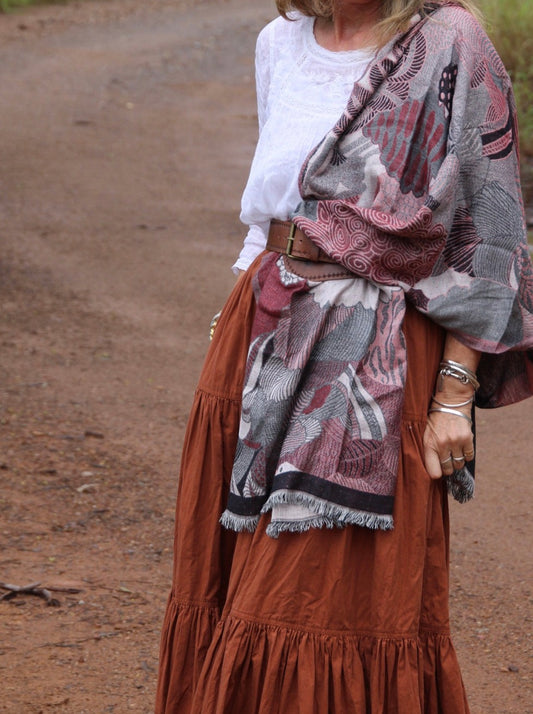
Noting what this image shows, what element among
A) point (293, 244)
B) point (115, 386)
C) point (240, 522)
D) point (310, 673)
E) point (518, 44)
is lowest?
point (310, 673)

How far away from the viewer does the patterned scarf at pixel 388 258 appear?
196 centimetres

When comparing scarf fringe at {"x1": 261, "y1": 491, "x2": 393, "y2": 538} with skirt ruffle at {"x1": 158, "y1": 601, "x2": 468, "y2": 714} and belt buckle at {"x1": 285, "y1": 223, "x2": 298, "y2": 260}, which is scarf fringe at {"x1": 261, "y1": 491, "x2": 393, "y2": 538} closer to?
skirt ruffle at {"x1": 158, "y1": 601, "x2": 468, "y2": 714}

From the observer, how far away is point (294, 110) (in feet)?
6.93

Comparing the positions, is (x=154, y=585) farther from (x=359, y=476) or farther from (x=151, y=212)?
(x=151, y=212)

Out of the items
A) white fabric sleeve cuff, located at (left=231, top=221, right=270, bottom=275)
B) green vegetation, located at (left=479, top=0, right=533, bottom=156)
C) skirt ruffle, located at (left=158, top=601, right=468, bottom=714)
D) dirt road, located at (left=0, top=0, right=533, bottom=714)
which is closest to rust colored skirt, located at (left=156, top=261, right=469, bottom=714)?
skirt ruffle, located at (left=158, top=601, right=468, bottom=714)

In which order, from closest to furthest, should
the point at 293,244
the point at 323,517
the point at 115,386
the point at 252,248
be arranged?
the point at 323,517 < the point at 293,244 < the point at 252,248 < the point at 115,386

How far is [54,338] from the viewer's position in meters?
5.95

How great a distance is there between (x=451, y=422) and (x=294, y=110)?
2.20ft

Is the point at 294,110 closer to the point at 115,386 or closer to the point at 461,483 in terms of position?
the point at 461,483

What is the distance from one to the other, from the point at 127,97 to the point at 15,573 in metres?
8.64

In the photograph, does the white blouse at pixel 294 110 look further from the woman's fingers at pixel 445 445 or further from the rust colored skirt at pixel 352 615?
the woman's fingers at pixel 445 445

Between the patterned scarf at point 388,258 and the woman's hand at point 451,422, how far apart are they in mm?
44

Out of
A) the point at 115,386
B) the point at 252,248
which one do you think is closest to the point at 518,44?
the point at 115,386

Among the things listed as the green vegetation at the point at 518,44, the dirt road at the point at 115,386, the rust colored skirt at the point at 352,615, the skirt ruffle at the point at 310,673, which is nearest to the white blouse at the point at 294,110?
the rust colored skirt at the point at 352,615
